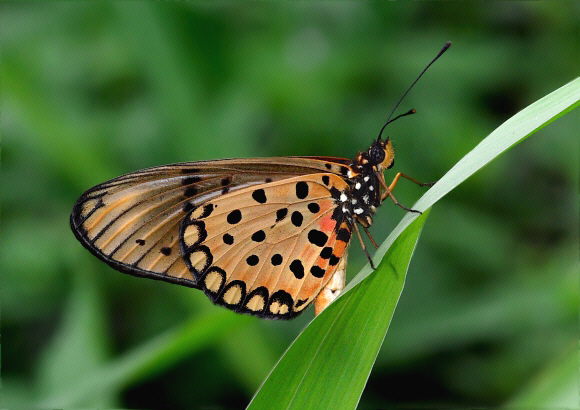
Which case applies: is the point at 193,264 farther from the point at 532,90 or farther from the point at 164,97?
the point at 532,90

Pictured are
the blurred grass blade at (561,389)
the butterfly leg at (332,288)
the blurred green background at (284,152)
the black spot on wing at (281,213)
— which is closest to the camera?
the blurred grass blade at (561,389)

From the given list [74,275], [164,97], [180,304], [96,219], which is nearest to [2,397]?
[74,275]

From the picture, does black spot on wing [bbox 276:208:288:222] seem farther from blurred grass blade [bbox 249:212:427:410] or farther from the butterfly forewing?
blurred grass blade [bbox 249:212:427:410]

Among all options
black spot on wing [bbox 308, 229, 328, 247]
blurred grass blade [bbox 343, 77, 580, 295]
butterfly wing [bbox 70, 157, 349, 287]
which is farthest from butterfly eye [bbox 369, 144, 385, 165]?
blurred grass blade [bbox 343, 77, 580, 295]

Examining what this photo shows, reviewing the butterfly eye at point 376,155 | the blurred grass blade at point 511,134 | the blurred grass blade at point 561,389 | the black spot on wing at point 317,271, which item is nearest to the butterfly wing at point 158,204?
the butterfly eye at point 376,155

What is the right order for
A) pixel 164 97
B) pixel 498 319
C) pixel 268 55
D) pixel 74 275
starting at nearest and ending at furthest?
1. pixel 498 319
2. pixel 74 275
3. pixel 164 97
4. pixel 268 55

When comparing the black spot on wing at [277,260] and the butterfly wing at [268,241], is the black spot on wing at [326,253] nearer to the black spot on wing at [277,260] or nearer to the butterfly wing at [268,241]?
the butterfly wing at [268,241]

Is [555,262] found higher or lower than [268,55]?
lower
